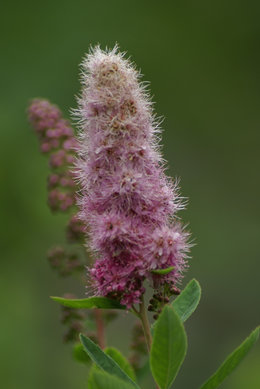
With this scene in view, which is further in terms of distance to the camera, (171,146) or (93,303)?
(171,146)

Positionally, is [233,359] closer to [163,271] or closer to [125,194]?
[163,271]

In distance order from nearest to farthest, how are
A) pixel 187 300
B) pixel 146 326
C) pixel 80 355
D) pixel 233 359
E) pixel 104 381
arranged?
1. pixel 104 381
2. pixel 233 359
3. pixel 146 326
4. pixel 187 300
5. pixel 80 355

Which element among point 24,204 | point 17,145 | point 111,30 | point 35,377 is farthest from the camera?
point 111,30

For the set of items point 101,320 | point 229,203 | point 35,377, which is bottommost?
point 35,377

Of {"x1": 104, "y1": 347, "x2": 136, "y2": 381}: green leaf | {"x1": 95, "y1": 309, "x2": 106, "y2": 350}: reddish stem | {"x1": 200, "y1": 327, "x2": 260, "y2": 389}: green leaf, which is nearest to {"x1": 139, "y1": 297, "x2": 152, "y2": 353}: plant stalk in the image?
{"x1": 200, "y1": 327, "x2": 260, "y2": 389}: green leaf

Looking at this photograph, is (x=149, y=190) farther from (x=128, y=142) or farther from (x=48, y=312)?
(x=48, y=312)

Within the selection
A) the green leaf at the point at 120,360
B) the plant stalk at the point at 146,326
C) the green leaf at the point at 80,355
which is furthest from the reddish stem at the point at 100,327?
the plant stalk at the point at 146,326

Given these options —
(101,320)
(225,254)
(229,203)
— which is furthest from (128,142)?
(229,203)

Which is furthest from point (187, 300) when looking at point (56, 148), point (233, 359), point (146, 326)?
point (56, 148)

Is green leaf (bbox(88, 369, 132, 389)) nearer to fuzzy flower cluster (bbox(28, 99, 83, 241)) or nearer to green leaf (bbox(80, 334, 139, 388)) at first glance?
green leaf (bbox(80, 334, 139, 388))
